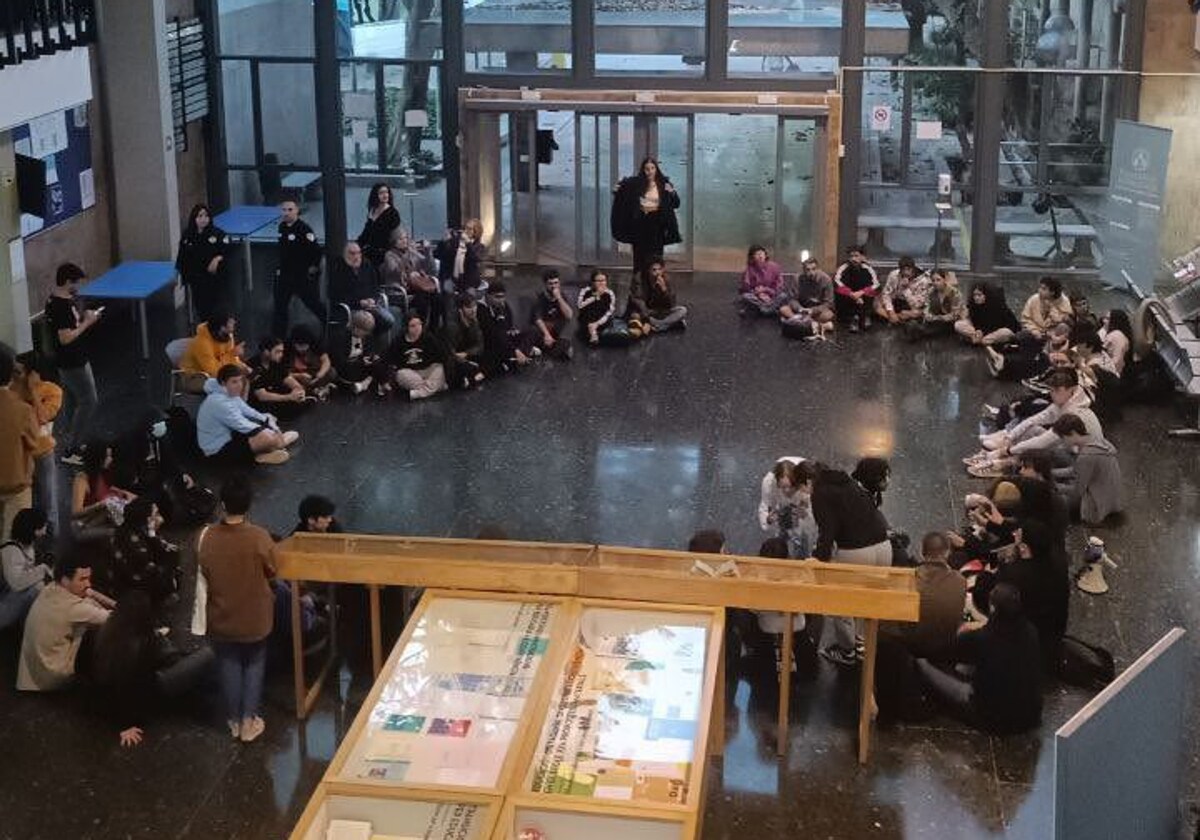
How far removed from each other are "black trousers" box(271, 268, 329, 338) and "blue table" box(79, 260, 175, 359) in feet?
3.43

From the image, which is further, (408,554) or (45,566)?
(45,566)

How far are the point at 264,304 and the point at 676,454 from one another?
621 cm

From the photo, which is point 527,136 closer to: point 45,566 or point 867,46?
point 867,46

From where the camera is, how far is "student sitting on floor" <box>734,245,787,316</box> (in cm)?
1720

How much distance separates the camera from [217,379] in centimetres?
1309

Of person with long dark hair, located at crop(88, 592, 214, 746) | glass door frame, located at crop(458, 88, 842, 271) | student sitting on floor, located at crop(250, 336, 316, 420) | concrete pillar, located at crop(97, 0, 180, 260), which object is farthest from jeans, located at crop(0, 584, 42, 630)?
glass door frame, located at crop(458, 88, 842, 271)

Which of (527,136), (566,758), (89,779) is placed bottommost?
(89,779)

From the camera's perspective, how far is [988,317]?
15.9 m

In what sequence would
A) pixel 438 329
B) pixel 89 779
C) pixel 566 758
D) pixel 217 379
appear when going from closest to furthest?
1. pixel 566 758
2. pixel 89 779
3. pixel 217 379
4. pixel 438 329

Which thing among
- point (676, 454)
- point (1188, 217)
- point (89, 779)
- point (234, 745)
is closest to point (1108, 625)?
point (676, 454)

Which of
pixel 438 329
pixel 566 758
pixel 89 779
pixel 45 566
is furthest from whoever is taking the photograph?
pixel 438 329

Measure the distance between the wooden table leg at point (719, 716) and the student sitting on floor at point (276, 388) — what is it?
6357mm

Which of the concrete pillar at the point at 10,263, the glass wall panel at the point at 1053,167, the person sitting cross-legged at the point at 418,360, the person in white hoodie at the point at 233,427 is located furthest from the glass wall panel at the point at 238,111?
the glass wall panel at the point at 1053,167

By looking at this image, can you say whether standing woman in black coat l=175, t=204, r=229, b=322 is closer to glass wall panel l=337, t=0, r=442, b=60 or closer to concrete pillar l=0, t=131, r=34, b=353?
concrete pillar l=0, t=131, r=34, b=353
